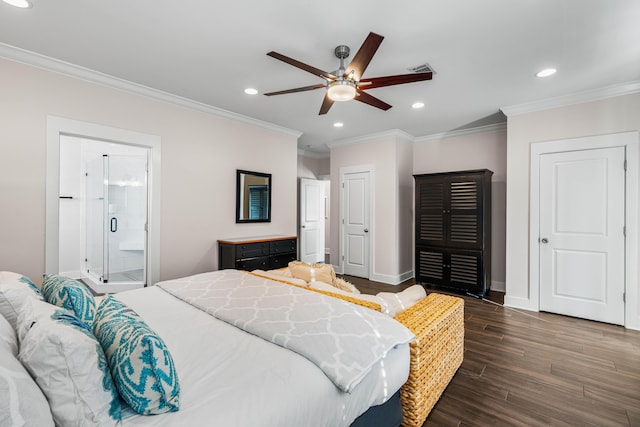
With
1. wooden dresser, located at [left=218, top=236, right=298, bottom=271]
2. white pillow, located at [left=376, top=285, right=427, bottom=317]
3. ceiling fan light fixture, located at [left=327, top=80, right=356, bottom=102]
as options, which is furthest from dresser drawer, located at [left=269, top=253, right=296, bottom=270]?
ceiling fan light fixture, located at [left=327, top=80, right=356, bottom=102]

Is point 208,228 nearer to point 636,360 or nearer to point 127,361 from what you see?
point 127,361

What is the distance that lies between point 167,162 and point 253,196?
1294 millimetres

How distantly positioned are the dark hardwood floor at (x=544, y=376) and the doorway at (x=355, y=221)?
91.1 inches

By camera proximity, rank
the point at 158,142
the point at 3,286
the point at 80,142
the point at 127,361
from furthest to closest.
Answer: the point at 80,142, the point at 158,142, the point at 3,286, the point at 127,361

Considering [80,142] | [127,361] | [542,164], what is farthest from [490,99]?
[80,142]

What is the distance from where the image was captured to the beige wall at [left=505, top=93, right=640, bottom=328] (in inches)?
134

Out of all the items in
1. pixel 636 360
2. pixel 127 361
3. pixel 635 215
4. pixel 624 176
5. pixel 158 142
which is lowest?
pixel 636 360

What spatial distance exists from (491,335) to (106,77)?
471cm

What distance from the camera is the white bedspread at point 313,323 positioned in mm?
1216

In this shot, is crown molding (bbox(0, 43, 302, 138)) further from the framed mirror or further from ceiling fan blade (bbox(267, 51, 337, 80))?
ceiling fan blade (bbox(267, 51, 337, 80))

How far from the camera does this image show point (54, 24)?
218cm

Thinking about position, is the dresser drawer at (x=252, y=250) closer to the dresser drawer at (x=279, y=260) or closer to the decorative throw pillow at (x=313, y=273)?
the dresser drawer at (x=279, y=260)

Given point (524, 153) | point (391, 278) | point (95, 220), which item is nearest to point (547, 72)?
point (524, 153)

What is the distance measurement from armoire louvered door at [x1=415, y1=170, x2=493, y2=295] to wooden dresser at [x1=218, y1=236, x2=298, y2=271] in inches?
86.6
